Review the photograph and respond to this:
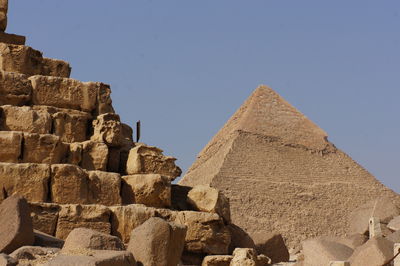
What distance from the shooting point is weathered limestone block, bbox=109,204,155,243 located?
1066 cm

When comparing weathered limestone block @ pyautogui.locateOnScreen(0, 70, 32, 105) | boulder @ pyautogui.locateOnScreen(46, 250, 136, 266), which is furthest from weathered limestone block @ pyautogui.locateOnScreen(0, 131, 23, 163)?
boulder @ pyautogui.locateOnScreen(46, 250, 136, 266)

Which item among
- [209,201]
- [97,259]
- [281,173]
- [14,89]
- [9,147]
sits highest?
[281,173]

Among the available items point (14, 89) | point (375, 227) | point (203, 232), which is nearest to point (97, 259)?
point (203, 232)

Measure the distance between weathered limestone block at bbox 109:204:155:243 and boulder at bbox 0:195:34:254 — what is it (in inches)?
66.3

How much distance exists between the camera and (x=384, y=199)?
23.9 meters

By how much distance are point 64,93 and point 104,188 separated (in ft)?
4.85

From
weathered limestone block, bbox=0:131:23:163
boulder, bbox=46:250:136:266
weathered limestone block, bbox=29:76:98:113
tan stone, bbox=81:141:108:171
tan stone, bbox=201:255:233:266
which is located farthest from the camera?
weathered limestone block, bbox=29:76:98:113

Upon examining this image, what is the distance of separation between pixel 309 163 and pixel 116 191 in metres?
120

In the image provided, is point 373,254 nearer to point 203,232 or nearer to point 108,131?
point 203,232

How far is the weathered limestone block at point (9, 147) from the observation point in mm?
10766

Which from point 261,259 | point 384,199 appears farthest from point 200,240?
point 384,199

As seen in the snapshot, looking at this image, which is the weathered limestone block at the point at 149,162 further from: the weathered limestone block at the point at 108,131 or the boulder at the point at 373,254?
the boulder at the point at 373,254

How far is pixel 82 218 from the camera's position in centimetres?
1049

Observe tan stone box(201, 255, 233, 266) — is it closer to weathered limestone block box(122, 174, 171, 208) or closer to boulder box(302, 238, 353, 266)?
weathered limestone block box(122, 174, 171, 208)
